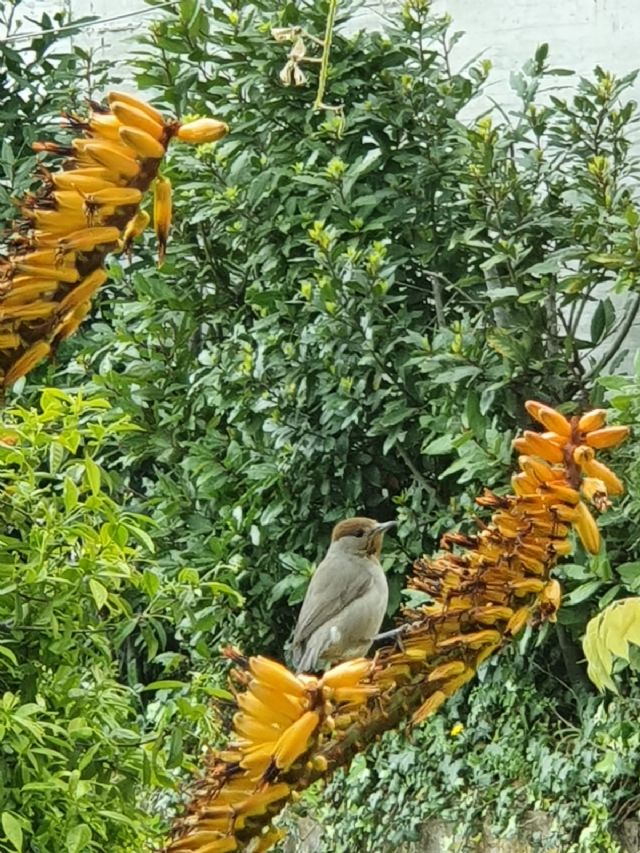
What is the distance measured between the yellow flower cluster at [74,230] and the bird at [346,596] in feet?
10.8

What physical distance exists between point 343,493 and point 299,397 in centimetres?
42

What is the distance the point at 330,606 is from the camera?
14.5 ft

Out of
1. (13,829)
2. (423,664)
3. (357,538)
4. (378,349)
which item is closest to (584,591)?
(357,538)

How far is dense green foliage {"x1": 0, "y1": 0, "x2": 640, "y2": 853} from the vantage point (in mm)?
4988

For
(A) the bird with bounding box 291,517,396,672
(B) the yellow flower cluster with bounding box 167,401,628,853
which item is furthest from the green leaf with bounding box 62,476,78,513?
(A) the bird with bounding box 291,517,396,672

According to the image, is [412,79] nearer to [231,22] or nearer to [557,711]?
[231,22]

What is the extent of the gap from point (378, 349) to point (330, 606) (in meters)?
1.35

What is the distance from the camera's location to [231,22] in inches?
231

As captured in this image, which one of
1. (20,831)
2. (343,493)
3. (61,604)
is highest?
(61,604)

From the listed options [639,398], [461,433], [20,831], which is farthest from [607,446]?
[461,433]

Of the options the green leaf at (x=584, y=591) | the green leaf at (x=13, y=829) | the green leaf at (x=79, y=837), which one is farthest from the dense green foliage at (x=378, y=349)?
the green leaf at (x=13, y=829)

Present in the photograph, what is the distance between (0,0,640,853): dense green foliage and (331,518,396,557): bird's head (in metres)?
0.37

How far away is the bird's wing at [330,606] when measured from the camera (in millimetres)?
4305

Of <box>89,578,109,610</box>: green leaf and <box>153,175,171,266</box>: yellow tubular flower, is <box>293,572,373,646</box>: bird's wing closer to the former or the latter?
<box>89,578,109,610</box>: green leaf
